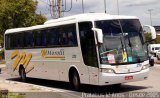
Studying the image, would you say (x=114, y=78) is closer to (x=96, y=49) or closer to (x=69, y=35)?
(x=96, y=49)

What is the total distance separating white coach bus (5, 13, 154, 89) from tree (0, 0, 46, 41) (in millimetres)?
37780

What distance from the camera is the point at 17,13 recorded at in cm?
5753

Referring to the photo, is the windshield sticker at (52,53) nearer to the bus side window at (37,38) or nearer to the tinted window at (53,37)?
the tinted window at (53,37)

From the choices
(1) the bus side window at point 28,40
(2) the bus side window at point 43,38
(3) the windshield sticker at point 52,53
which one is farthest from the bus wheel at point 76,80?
(1) the bus side window at point 28,40

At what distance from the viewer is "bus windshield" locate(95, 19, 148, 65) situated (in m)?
15.8

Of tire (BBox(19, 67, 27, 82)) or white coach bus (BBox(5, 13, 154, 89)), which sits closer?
white coach bus (BBox(5, 13, 154, 89))

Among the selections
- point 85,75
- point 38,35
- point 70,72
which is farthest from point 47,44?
point 85,75

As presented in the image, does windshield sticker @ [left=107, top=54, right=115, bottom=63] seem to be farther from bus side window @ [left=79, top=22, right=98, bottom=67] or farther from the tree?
the tree

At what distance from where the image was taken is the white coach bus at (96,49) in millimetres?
15719

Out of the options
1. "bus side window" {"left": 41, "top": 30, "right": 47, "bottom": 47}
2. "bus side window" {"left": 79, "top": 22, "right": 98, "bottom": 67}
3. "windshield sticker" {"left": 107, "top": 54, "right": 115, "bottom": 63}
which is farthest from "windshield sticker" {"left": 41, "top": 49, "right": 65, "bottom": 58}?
"windshield sticker" {"left": 107, "top": 54, "right": 115, "bottom": 63}

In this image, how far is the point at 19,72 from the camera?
24.3m

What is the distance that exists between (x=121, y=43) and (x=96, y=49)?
3.19 feet

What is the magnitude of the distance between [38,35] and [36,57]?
1.21m

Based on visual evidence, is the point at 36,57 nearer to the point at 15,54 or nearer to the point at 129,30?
the point at 15,54
